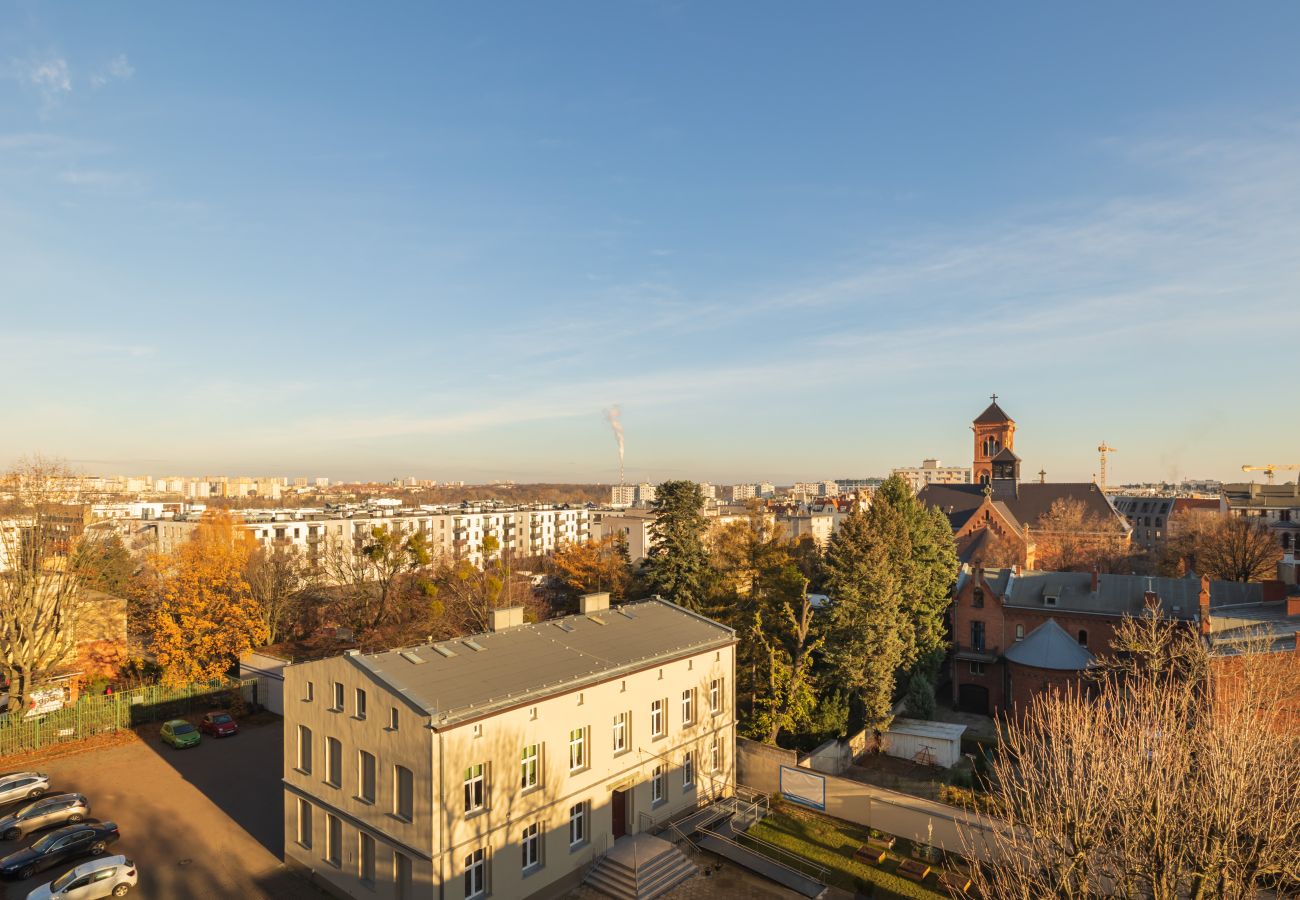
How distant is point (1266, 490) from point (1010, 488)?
4651 cm

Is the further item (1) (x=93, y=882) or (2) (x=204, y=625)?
(2) (x=204, y=625)

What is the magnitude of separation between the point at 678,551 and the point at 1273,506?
9810cm

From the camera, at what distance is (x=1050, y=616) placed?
1684 inches

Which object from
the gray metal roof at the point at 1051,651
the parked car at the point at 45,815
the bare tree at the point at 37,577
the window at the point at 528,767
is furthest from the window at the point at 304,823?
the gray metal roof at the point at 1051,651

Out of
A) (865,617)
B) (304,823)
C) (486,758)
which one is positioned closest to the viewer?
(486,758)

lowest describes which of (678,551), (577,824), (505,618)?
(577,824)

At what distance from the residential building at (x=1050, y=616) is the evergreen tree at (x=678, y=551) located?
54.3 feet

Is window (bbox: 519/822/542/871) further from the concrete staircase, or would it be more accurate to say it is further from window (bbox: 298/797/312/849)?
window (bbox: 298/797/312/849)

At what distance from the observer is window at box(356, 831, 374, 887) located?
→ 65.3 ft

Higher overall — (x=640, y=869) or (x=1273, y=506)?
(x=1273, y=506)

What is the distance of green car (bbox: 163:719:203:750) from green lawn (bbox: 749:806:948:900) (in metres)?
25.0

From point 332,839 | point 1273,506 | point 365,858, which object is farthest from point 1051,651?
point 1273,506

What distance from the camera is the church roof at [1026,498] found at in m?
80.7

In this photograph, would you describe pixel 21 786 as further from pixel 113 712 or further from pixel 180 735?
pixel 113 712
